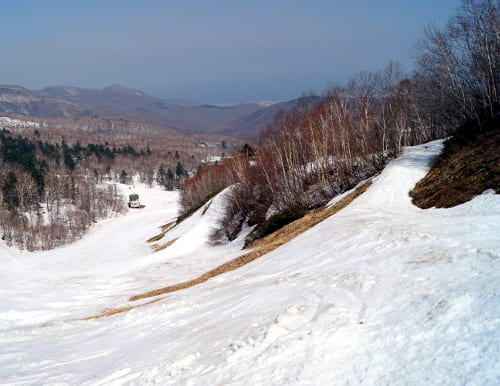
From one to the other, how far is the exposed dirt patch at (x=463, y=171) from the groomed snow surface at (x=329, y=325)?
56.1 inches

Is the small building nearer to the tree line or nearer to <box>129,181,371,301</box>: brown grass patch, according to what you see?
the tree line

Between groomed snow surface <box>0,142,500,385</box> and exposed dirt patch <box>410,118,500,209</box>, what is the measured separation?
1.42 meters

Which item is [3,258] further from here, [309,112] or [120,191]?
[120,191]

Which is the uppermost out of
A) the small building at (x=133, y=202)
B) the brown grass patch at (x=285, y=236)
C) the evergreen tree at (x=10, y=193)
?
the evergreen tree at (x=10, y=193)

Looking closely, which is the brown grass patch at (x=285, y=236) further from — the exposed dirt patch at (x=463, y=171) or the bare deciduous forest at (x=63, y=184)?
the bare deciduous forest at (x=63, y=184)

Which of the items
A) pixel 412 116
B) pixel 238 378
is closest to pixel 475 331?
pixel 238 378

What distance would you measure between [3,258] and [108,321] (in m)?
36.1

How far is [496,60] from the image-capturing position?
24.7 metres

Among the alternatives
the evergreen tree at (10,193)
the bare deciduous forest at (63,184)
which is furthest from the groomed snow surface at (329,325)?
the evergreen tree at (10,193)

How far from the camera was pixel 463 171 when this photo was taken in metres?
17.7

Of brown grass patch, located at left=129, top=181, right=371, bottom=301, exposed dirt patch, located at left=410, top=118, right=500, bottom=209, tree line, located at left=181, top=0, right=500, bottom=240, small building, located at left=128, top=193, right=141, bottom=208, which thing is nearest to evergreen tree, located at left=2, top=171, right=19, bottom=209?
small building, located at left=128, top=193, right=141, bottom=208

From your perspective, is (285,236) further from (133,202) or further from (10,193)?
(133,202)

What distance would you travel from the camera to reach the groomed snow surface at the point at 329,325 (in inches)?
179

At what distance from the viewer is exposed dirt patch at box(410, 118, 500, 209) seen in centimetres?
1516
